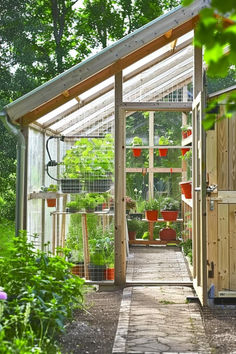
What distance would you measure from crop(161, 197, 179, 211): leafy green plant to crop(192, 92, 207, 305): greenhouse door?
4.39 metres

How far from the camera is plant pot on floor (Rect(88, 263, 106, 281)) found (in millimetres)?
6582

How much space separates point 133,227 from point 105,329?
6.10 m

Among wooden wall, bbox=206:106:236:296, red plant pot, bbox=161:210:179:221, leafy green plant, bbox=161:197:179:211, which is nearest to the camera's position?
wooden wall, bbox=206:106:236:296

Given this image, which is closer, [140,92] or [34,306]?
[34,306]

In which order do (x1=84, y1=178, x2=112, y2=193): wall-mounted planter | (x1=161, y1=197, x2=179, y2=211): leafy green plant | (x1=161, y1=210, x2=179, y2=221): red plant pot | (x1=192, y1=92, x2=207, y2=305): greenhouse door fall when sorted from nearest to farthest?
(x1=192, y1=92, x2=207, y2=305): greenhouse door, (x1=84, y1=178, x2=112, y2=193): wall-mounted planter, (x1=161, y1=210, x2=179, y2=221): red plant pot, (x1=161, y1=197, x2=179, y2=211): leafy green plant

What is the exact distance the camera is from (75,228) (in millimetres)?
6707

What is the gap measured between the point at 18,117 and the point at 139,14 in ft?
34.3

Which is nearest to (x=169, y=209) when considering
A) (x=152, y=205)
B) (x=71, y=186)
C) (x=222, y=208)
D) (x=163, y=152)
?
(x=152, y=205)

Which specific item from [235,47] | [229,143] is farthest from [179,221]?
[235,47]

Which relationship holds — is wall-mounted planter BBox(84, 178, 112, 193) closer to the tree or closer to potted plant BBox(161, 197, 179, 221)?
potted plant BBox(161, 197, 179, 221)

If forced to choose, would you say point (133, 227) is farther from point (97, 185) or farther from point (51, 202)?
point (97, 185)

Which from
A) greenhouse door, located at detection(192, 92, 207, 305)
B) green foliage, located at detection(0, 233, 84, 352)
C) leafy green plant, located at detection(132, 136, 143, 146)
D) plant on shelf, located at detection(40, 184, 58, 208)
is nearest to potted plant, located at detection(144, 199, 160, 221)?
leafy green plant, located at detection(132, 136, 143, 146)

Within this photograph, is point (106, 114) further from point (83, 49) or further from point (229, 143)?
point (83, 49)

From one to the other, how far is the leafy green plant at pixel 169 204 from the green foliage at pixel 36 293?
605 cm
